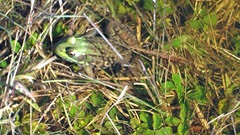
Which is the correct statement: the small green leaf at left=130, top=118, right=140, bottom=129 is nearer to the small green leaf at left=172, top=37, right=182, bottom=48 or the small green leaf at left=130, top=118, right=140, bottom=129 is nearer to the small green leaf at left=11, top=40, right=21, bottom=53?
the small green leaf at left=172, top=37, right=182, bottom=48

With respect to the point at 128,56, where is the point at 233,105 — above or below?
below

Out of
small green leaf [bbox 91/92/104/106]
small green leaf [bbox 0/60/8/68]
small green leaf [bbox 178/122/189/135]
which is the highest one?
small green leaf [bbox 0/60/8/68]

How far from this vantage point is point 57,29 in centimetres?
252

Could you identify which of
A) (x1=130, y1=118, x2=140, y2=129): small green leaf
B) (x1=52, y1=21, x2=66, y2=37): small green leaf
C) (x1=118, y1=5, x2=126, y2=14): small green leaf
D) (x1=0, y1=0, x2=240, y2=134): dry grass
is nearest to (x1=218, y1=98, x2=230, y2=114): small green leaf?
(x1=0, y1=0, x2=240, y2=134): dry grass

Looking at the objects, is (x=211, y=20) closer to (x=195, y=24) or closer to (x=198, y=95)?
(x=195, y=24)

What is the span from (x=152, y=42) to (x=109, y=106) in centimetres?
47

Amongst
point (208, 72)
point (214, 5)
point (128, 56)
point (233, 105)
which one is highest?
point (214, 5)

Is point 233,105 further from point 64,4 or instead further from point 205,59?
point 64,4

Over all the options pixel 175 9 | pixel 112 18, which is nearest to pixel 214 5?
pixel 175 9

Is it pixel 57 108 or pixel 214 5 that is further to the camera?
pixel 214 5

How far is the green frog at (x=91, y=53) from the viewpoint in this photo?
7.89ft

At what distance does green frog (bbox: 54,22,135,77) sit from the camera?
94.7 inches

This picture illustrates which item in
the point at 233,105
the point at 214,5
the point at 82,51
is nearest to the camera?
the point at 233,105

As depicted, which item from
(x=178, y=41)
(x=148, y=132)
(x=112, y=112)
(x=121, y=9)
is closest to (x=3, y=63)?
(x=112, y=112)
